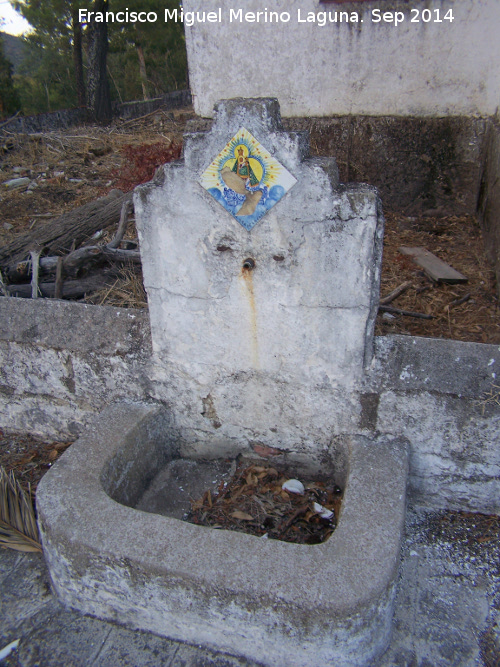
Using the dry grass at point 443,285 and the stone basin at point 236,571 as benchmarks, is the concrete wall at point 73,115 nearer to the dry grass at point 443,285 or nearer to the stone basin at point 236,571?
the dry grass at point 443,285

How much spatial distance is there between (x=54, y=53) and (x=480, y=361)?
81.5 feet

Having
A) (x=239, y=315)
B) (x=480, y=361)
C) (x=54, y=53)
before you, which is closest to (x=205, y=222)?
(x=239, y=315)

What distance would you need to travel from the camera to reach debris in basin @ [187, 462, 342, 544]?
216 centimetres

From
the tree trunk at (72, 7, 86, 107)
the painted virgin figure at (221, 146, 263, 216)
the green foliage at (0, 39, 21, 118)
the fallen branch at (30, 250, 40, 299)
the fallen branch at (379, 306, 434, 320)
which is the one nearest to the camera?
the painted virgin figure at (221, 146, 263, 216)

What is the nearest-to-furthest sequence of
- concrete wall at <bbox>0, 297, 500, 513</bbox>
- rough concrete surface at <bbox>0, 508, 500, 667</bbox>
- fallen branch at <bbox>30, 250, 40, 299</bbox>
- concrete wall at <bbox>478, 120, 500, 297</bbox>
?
rough concrete surface at <bbox>0, 508, 500, 667</bbox> < concrete wall at <bbox>0, 297, 500, 513</bbox> < fallen branch at <bbox>30, 250, 40, 299</bbox> < concrete wall at <bbox>478, 120, 500, 297</bbox>

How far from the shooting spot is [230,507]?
2.30 m

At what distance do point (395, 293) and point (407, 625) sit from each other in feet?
8.41

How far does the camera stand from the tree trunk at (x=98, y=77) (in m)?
13.2

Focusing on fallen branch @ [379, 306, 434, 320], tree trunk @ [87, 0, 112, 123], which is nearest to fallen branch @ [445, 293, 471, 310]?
fallen branch @ [379, 306, 434, 320]

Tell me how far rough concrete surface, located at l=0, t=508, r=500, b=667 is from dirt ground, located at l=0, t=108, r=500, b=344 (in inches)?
58.6

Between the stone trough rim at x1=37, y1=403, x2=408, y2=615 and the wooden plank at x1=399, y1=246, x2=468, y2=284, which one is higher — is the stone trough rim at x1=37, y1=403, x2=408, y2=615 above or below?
below

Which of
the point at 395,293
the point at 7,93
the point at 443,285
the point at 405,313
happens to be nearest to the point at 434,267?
the point at 443,285

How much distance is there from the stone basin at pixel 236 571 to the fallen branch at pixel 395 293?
6.07ft

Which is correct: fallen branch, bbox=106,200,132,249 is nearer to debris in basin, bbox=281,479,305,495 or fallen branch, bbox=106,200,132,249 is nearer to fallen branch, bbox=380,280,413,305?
fallen branch, bbox=380,280,413,305
